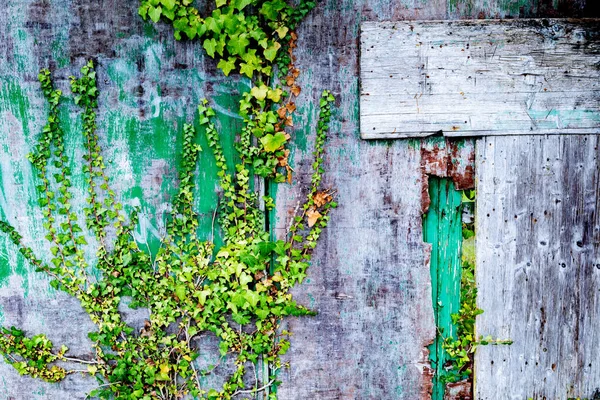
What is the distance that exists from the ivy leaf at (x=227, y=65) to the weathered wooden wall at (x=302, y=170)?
3.5 inches

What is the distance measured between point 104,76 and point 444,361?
253cm

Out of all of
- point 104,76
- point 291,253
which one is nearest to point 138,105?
point 104,76

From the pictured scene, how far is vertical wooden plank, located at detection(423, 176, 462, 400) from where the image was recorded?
2.71 metres

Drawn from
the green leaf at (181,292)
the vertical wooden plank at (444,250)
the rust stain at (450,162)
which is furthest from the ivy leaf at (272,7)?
the green leaf at (181,292)

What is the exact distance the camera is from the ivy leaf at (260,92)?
2537 millimetres

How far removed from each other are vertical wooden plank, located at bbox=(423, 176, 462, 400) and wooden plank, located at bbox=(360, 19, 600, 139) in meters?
0.36

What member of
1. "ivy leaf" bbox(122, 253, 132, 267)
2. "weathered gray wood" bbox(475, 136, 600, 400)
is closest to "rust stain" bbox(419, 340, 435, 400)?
"weathered gray wood" bbox(475, 136, 600, 400)

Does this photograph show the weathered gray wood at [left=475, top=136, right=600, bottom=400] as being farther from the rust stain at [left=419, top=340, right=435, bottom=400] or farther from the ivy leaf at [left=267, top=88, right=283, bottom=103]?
the ivy leaf at [left=267, top=88, right=283, bottom=103]

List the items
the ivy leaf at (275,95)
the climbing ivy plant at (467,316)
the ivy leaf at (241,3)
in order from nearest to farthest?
the ivy leaf at (241,3), the ivy leaf at (275,95), the climbing ivy plant at (467,316)

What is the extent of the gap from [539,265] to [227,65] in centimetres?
205

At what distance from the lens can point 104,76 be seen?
2.61 metres

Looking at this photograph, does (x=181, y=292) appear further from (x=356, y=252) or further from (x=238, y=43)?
(x=238, y=43)

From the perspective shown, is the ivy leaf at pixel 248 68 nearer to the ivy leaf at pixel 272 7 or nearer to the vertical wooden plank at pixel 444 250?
the ivy leaf at pixel 272 7

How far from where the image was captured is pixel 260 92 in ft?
8.32
